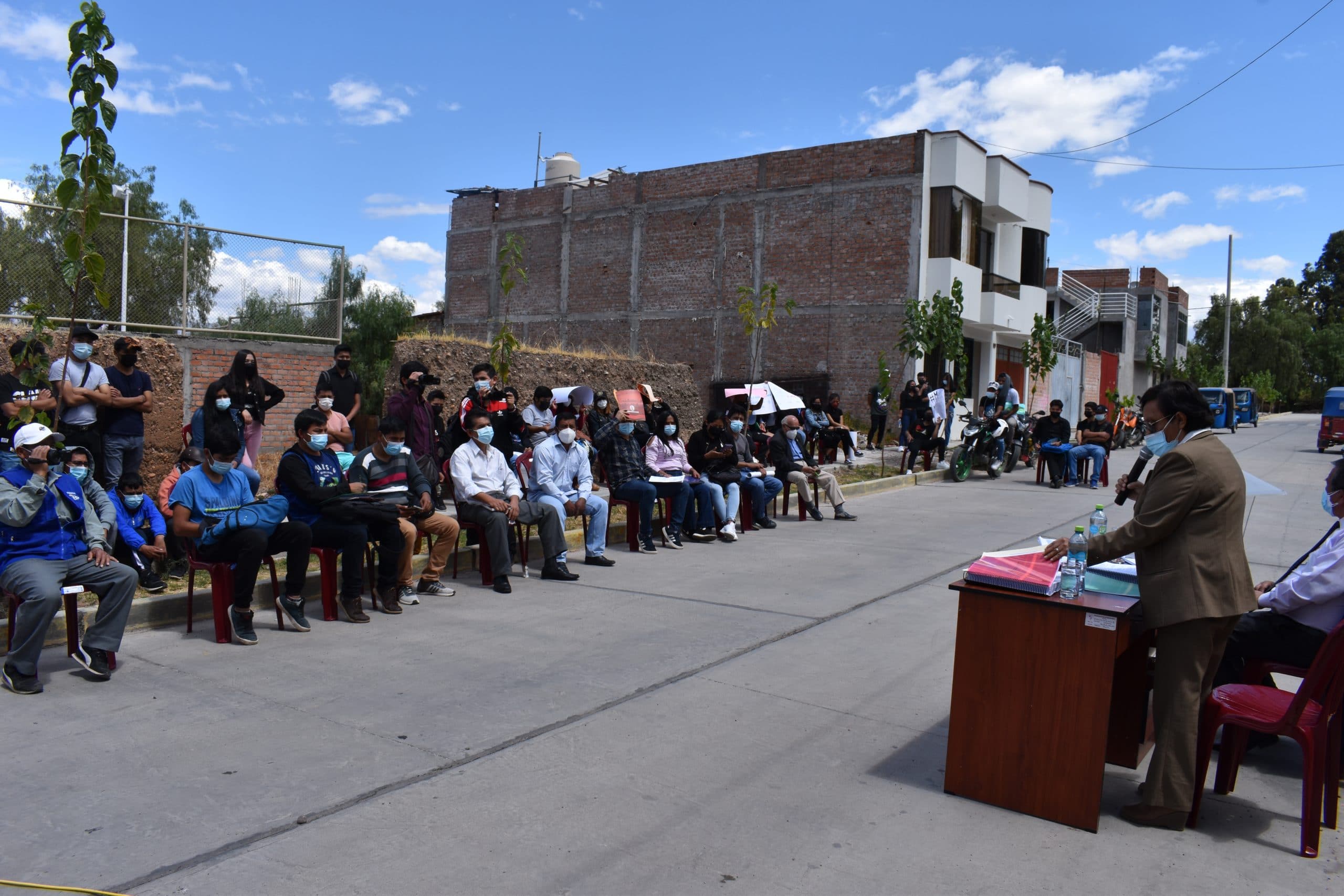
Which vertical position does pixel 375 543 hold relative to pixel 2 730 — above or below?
above

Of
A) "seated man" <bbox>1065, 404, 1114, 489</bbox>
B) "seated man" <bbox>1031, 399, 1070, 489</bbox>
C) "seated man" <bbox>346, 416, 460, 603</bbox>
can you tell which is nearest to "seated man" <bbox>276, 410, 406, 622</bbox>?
"seated man" <bbox>346, 416, 460, 603</bbox>

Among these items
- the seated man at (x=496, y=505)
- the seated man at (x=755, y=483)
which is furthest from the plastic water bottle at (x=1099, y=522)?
the seated man at (x=755, y=483)

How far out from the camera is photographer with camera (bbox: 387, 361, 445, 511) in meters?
10.3

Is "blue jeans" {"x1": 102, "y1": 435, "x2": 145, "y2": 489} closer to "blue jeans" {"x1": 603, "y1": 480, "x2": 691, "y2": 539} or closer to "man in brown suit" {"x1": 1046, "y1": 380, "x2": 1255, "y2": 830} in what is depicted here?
"blue jeans" {"x1": 603, "y1": 480, "x2": 691, "y2": 539}

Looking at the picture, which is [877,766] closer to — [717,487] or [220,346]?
[717,487]

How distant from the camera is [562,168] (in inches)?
1390

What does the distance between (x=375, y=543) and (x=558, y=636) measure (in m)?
1.90

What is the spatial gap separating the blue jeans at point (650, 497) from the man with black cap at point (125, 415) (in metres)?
4.83

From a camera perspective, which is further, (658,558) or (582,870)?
(658,558)

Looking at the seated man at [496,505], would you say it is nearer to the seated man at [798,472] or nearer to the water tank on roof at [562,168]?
the seated man at [798,472]

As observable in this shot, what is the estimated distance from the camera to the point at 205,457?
23.1 ft

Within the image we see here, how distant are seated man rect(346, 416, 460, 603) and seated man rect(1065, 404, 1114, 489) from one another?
548 inches

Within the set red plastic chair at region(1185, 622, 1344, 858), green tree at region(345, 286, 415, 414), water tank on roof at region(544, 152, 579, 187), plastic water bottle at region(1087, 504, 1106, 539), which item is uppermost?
water tank on roof at region(544, 152, 579, 187)

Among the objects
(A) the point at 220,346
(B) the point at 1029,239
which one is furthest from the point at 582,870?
(B) the point at 1029,239
